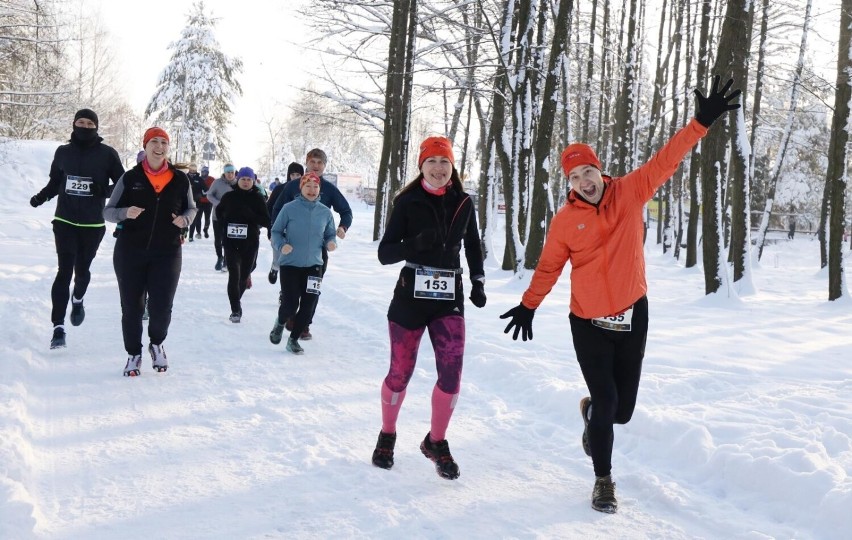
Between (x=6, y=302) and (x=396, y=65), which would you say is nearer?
(x=6, y=302)

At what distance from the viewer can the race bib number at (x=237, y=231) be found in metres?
8.88

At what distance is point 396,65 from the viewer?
19.5 meters

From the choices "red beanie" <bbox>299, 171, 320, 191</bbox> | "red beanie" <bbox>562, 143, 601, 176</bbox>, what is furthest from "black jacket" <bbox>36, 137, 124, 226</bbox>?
"red beanie" <bbox>562, 143, 601, 176</bbox>

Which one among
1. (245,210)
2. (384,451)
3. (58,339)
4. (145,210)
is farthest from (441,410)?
(245,210)

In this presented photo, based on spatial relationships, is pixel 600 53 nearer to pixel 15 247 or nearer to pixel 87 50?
pixel 15 247

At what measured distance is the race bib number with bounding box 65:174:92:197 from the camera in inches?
264

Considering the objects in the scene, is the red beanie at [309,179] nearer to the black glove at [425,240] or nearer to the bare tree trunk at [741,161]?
the black glove at [425,240]

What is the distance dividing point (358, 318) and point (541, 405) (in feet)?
14.1

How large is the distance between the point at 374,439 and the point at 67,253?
3.87 m

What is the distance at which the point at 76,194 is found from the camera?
6.72m

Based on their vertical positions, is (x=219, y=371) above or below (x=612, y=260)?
below

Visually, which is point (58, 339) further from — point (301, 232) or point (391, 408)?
point (391, 408)

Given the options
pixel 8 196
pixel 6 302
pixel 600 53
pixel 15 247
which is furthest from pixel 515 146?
pixel 8 196

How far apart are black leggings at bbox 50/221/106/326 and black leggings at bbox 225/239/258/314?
2026mm
